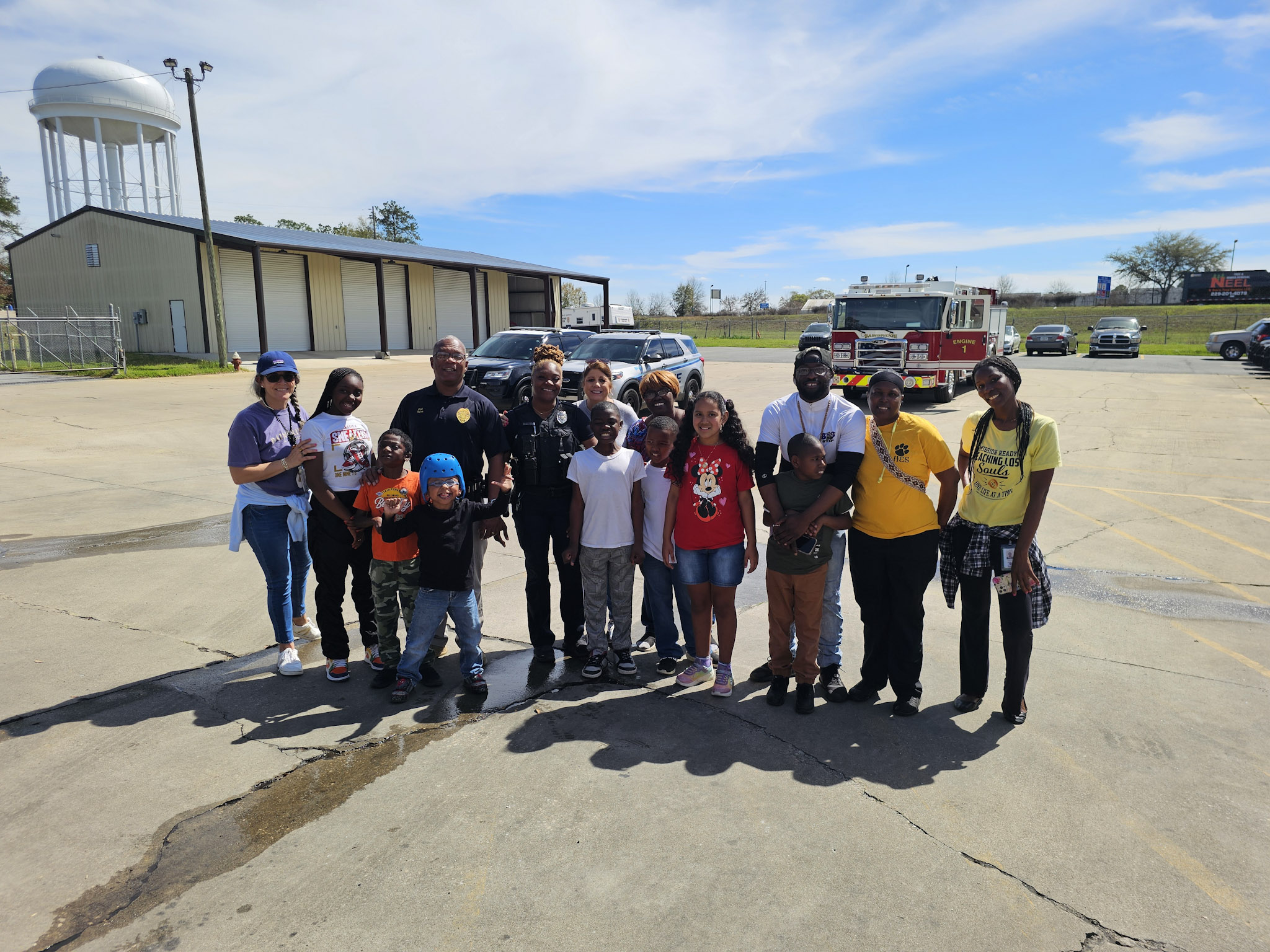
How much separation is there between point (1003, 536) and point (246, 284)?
34566 millimetres

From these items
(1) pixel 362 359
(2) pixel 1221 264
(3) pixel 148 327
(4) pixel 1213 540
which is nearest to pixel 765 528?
(4) pixel 1213 540

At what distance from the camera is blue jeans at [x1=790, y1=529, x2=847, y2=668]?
407 centimetres

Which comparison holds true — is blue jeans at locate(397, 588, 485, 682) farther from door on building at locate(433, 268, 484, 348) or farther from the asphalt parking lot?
door on building at locate(433, 268, 484, 348)

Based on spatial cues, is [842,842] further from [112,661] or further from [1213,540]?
[1213,540]

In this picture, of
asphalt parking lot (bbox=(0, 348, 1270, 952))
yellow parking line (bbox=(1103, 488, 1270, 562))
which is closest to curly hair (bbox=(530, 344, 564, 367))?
asphalt parking lot (bbox=(0, 348, 1270, 952))

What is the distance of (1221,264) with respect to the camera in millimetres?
79062

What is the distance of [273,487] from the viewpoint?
4.39 meters

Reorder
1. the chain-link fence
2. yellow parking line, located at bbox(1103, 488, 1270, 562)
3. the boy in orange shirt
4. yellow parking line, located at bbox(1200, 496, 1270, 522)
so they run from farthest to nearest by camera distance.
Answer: the chain-link fence, yellow parking line, located at bbox(1200, 496, 1270, 522), yellow parking line, located at bbox(1103, 488, 1270, 562), the boy in orange shirt


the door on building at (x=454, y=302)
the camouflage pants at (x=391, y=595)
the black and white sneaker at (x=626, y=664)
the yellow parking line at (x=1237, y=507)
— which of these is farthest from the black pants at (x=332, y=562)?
the door on building at (x=454, y=302)

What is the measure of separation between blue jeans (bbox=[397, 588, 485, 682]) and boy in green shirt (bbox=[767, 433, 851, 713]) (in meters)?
1.62

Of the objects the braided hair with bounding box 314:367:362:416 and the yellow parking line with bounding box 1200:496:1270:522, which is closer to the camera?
the braided hair with bounding box 314:367:362:416

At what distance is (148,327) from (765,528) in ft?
111

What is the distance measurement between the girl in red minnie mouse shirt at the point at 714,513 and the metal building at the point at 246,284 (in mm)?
30069

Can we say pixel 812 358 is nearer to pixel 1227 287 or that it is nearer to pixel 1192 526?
pixel 1192 526
